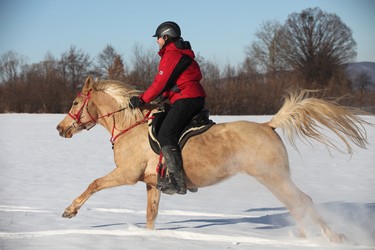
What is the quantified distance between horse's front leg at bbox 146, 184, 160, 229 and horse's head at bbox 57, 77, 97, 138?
4.27 ft

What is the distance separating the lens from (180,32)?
632 cm

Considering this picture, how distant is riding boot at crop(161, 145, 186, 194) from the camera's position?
5.96 meters

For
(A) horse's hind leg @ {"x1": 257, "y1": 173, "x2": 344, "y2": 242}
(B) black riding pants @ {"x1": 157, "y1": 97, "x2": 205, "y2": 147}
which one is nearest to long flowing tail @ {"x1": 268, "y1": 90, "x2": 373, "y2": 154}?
(A) horse's hind leg @ {"x1": 257, "y1": 173, "x2": 344, "y2": 242}

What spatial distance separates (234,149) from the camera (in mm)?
5965

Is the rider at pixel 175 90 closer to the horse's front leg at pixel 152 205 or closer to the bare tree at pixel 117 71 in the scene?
the horse's front leg at pixel 152 205

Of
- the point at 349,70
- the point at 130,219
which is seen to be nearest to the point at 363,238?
the point at 130,219

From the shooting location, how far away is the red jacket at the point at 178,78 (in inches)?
238

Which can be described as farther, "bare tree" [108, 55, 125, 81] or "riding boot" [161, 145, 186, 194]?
"bare tree" [108, 55, 125, 81]

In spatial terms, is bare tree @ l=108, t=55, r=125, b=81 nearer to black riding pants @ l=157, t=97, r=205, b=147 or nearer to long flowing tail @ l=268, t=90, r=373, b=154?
black riding pants @ l=157, t=97, r=205, b=147

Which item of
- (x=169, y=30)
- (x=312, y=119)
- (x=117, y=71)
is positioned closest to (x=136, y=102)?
(x=169, y=30)

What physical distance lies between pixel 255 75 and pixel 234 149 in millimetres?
40373

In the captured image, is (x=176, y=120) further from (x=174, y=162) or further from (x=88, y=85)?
(x=88, y=85)

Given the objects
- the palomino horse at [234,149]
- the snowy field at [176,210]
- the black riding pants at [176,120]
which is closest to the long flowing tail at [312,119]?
the palomino horse at [234,149]

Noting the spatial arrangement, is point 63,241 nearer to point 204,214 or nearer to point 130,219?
point 130,219
